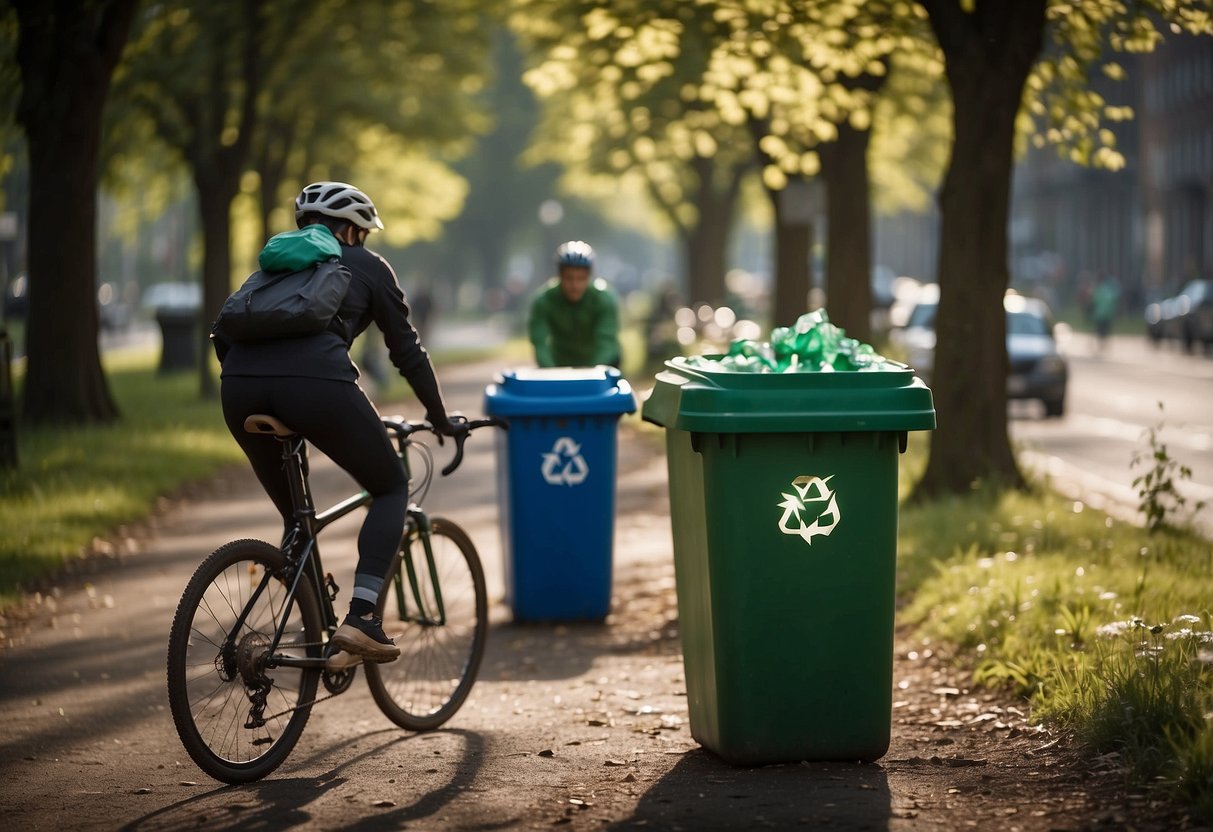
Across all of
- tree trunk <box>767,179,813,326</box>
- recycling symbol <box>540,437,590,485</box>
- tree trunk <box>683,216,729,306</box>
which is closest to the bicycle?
recycling symbol <box>540,437,590,485</box>

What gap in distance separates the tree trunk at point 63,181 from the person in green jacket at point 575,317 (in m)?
8.01

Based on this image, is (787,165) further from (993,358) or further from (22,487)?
(22,487)

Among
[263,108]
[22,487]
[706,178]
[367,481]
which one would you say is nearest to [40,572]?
[22,487]

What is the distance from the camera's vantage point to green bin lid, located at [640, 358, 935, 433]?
5.74 m

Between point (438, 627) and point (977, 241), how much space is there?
6.17 meters

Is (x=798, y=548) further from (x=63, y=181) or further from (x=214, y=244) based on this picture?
(x=214, y=244)

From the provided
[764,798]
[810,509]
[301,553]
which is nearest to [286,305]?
[301,553]

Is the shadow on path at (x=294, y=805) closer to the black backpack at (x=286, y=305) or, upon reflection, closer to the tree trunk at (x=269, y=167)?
the black backpack at (x=286, y=305)

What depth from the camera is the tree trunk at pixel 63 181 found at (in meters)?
17.4

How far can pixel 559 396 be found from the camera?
909 centimetres

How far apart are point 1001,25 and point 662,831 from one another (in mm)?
8034

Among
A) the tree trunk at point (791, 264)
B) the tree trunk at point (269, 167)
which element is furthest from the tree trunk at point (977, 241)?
the tree trunk at point (269, 167)

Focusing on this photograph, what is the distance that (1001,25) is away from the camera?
1200 cm

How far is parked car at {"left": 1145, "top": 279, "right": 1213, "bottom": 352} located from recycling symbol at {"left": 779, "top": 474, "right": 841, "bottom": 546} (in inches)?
1494
